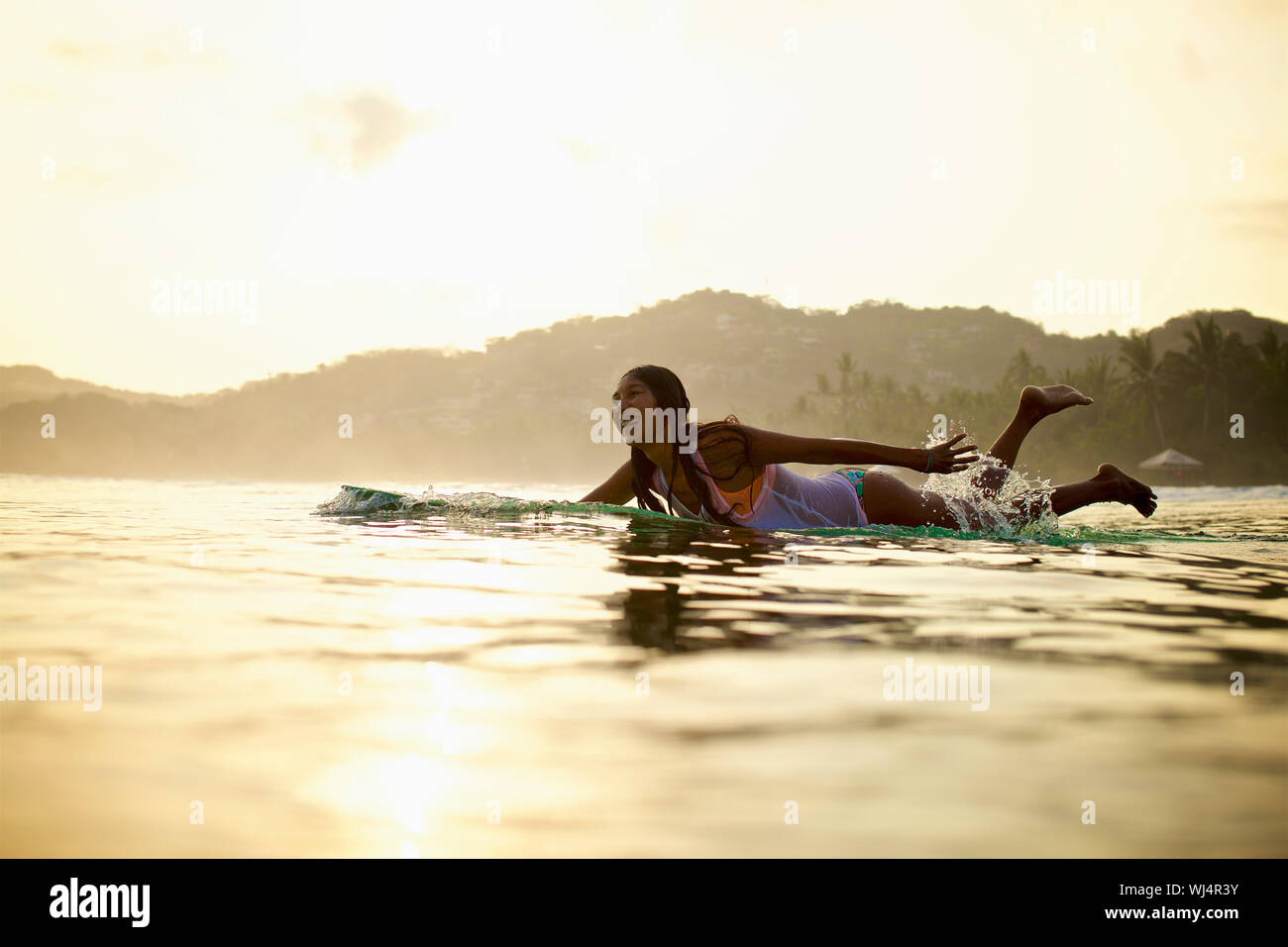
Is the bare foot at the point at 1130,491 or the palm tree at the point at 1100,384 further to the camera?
the palm tree at the point at 1100,384

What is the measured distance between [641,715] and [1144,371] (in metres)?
90.6

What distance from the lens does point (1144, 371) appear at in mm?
82250

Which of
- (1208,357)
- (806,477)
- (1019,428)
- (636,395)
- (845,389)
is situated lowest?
(806,477)

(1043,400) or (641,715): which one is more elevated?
(1043,400)

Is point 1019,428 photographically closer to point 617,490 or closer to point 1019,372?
point 617,490

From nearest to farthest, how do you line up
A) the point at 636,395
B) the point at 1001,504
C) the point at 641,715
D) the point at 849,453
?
the point at 641,715 < the point at 849,453 < the point at 636,395 < the point at 1001,504

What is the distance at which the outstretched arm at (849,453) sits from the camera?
6383mm

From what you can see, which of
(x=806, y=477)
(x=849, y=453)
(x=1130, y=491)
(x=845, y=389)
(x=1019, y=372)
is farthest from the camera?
(x=845, y=389)

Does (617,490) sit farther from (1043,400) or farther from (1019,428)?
(1043,400)

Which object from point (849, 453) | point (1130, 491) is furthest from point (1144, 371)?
point (849, 453)

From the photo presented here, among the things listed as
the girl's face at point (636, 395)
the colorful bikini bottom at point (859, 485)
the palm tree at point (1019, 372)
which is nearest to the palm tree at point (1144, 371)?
the palm tree at point (1019, 372)

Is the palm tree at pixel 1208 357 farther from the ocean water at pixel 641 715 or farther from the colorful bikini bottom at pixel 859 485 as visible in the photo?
the ocean water at pixel 641 715

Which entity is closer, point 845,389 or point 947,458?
point 947,458
